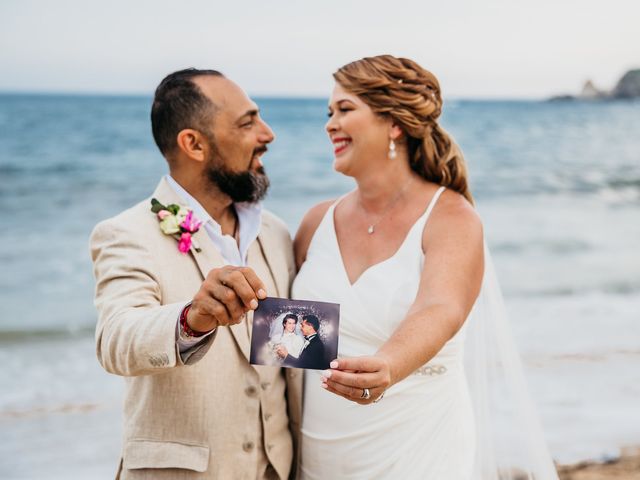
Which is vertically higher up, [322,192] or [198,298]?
[198,298]

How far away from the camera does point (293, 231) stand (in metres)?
15.0

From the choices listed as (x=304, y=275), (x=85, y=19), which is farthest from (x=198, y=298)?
(x=85, y=19)

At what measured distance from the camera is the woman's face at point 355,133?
342 centimetres

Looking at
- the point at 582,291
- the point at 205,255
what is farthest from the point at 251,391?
the point at 582,291

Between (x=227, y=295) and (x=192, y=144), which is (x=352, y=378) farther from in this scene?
(x=192, y=144)

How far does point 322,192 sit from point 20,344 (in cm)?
965

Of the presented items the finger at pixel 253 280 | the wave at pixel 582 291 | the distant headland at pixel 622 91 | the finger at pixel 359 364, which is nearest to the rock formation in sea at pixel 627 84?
the distant headland at pixel 622 91

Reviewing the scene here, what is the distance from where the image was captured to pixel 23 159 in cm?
2086

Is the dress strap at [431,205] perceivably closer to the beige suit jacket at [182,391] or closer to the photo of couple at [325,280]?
the photo of couple at [325,280]

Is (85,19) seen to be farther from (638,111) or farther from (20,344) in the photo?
(638,111)

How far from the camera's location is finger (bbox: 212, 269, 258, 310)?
7.49 ft

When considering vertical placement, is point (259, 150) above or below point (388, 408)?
above

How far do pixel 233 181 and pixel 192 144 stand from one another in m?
0.25

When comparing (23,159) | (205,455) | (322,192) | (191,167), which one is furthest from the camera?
(23,159)
